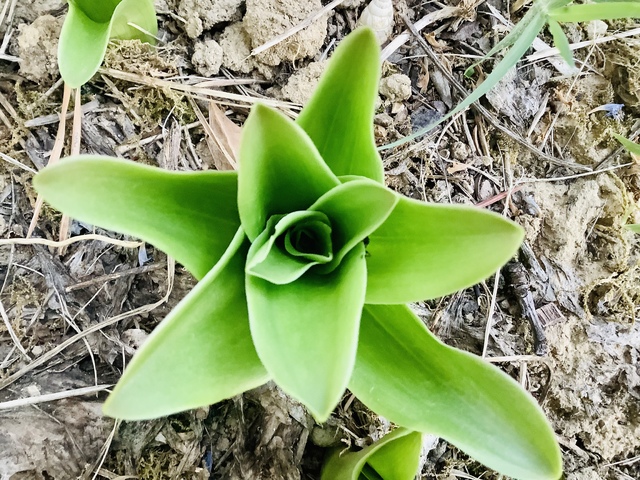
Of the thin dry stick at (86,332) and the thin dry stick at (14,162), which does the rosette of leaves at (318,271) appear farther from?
the thin dry stick at (14,162)

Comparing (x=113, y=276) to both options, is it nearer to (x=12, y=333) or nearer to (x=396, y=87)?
(x=12, y=333)

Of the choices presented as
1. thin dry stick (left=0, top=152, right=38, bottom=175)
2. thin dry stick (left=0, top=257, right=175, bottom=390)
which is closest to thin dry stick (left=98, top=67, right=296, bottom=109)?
thin dry stick (left=0, top=152, right=38, bottom=175)

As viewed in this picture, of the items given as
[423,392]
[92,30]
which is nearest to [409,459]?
[423,392]

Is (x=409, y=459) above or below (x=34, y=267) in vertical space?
below

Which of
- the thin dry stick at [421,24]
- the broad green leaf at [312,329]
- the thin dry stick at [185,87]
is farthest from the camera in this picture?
the thin dry stick at [421,24]

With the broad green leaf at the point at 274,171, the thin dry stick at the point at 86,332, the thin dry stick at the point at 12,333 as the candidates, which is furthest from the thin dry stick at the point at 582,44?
the thin dry stick at the point at 12,333

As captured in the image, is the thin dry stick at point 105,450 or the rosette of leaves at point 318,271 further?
the thin dry stick at point 105,450

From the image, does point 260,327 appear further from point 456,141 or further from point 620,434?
point 620,434
